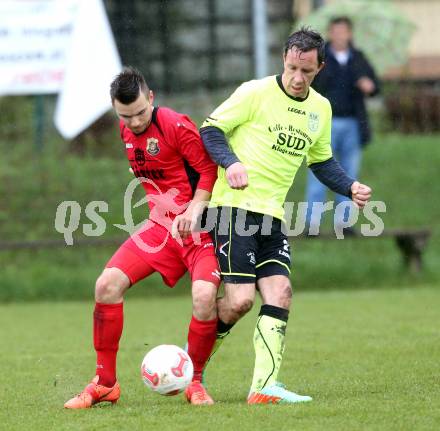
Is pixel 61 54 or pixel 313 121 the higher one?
pixel 61 54

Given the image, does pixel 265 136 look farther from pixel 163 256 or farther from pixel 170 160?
pixel 163 256

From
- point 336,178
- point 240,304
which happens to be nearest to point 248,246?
point 240,304

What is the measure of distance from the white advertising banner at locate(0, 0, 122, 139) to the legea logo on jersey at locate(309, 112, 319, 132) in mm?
6737

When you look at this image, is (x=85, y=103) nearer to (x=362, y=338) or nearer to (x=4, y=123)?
(x=4, y=123)

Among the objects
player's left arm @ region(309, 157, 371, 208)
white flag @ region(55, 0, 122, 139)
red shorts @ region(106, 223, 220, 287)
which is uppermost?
white flag @ region(55, 0, 122, 139)

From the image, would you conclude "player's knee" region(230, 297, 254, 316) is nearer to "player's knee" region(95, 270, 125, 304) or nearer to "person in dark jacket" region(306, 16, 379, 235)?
"player's knee" region(95, 270, 125, 304)

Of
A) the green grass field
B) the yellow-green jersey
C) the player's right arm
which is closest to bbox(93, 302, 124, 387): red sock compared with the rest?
the green grass field

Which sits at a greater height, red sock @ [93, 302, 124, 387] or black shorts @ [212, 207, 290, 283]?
black shorts @ [212, 207, 290, 283]

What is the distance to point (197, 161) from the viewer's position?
5.85 metres

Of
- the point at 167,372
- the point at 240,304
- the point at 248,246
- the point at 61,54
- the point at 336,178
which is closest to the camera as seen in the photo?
the point at 167,372

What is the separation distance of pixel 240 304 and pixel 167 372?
1.68 ft

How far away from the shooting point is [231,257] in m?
5.66

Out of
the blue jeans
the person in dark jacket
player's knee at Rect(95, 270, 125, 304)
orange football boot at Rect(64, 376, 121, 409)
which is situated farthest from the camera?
the blue jeans

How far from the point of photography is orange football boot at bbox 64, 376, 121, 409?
5.51 m
